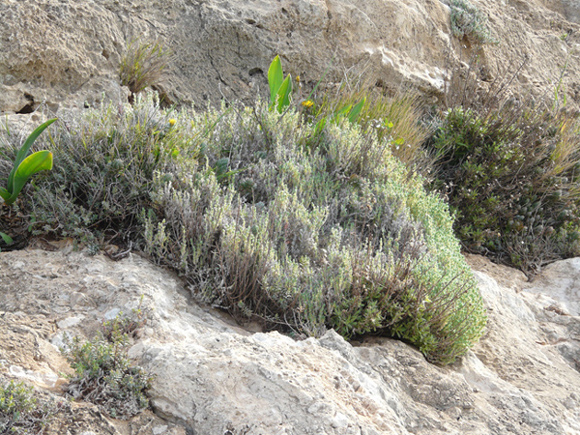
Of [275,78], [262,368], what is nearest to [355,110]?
[275,78]

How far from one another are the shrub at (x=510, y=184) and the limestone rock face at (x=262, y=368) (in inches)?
70.5

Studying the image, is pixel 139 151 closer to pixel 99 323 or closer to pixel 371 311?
pixel 99 323

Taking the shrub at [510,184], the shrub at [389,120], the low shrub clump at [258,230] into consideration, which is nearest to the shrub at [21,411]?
the low shrub clump at [258,230]

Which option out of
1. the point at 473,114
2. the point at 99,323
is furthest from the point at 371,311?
Result: the point at 473,114

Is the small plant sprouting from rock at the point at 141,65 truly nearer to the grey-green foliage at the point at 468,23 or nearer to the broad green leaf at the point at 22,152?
the broad green leaf at the point at 22,152

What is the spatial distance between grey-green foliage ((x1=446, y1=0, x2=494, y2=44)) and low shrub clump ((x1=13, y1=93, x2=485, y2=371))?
4383mm

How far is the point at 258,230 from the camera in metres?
3.14

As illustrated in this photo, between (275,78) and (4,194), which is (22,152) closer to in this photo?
(4,194)

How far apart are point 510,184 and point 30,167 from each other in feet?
A: 14.4

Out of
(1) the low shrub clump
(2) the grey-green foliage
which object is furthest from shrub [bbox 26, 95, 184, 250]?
(2) the grey-green foliage

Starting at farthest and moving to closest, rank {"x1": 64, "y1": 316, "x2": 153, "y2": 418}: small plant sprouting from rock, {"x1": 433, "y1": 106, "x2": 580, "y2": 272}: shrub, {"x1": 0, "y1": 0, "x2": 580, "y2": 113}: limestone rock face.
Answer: {"x1": 433, "y1": 106, "x2": 580, "y2": 272}: shrub, {"x1": 0, "y1": 0, "x2": 580, "y2": 113}: limestone rock face, {"x1": 64, "y1": 316, "x2": 153, "y2": 418}: small plant sprouting from rock

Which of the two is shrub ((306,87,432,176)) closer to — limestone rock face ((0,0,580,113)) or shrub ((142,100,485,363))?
limestone rock face ((0,0,580,113))

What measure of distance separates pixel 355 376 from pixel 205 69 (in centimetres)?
389

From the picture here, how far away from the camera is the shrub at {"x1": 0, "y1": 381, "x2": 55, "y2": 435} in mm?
1686
